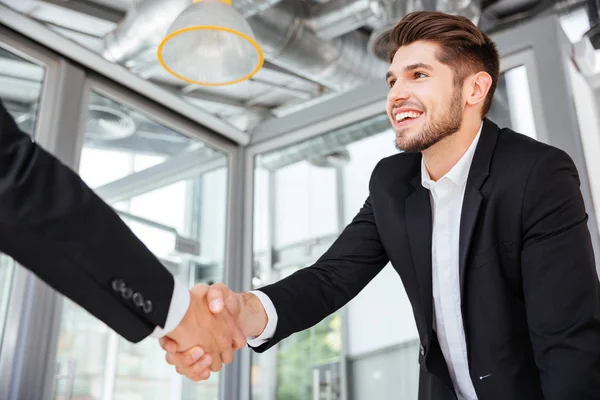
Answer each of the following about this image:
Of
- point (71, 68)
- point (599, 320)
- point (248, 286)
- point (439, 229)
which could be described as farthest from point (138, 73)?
point (599, 320)

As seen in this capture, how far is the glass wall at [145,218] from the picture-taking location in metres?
2.49

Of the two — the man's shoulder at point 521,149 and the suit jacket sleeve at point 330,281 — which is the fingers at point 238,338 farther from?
the man's shoulder at point 521,149

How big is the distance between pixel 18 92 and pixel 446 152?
5.52 feet

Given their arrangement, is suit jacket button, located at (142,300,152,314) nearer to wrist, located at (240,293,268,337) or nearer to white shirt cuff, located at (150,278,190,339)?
white shirt cuff, located at (150,278,190,339)

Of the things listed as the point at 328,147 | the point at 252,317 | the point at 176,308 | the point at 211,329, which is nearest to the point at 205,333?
the point at 211,329

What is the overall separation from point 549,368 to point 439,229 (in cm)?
43

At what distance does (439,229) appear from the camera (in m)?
1.52

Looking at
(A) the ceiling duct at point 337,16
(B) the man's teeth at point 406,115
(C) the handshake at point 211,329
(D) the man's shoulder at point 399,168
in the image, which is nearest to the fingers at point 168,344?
(C) the handshake at point 211,329

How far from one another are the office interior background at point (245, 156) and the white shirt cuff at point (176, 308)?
4.23 feet

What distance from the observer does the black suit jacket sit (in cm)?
120

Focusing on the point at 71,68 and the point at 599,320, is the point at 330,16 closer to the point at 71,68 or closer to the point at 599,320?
the point at 71,68

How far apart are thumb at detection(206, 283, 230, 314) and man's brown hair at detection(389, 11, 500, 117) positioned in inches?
31.7

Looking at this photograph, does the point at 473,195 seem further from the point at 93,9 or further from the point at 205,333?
the point at 93,9

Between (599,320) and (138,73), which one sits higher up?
(138,73)
